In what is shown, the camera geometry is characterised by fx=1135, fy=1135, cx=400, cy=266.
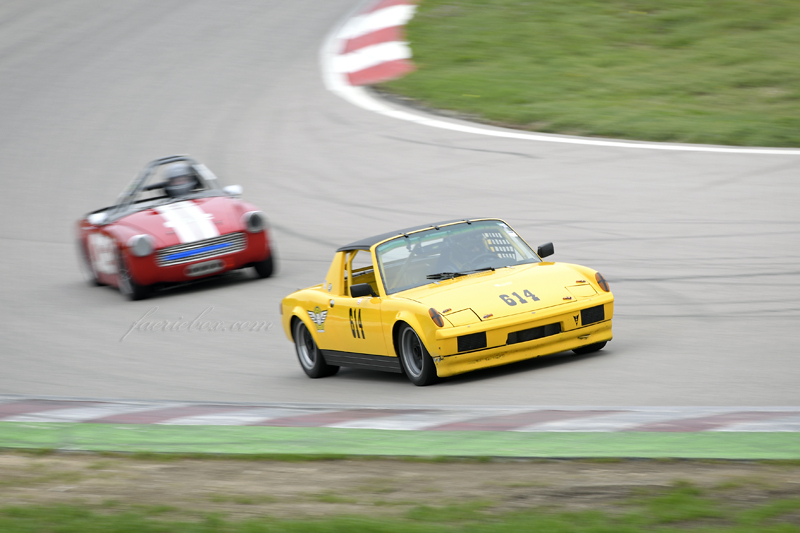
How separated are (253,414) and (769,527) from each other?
3865 mm

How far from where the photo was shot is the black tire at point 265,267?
487 inches

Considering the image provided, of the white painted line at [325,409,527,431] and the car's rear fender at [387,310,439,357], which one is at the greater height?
the car's rear fender at [387,310,439,357]

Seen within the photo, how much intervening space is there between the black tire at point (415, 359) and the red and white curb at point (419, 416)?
0.55m

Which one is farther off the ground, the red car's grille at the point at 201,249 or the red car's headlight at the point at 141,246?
the red car's headlight at the point at 141,246

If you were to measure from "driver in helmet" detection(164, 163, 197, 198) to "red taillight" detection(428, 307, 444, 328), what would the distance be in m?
6.49

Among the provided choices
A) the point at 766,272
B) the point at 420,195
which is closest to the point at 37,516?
the point at 766,272

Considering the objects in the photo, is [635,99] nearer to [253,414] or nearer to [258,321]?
[258,321]

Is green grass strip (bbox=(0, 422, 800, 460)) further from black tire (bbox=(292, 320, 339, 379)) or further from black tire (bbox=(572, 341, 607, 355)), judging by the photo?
black tire (bbox=(572, 341, 607, 355))

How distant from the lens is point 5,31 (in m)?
26.4

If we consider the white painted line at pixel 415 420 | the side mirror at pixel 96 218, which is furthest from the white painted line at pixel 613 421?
the side mirror at pixel 96 218

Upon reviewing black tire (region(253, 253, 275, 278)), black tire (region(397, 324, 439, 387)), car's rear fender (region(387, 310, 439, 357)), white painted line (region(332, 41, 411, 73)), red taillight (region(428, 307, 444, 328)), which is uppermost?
white painted line (region(332, 41, 411, 73))

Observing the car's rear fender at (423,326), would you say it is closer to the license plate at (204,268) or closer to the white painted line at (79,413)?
the white painted line at (79,413)

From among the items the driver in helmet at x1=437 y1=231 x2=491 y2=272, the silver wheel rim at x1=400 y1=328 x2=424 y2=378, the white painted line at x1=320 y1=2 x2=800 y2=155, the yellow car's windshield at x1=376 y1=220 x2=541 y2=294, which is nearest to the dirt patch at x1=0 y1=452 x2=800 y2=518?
the silver wheel rim at x1=400 y1=328 x2=424 y2=378

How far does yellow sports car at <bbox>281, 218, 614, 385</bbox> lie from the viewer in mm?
7434
